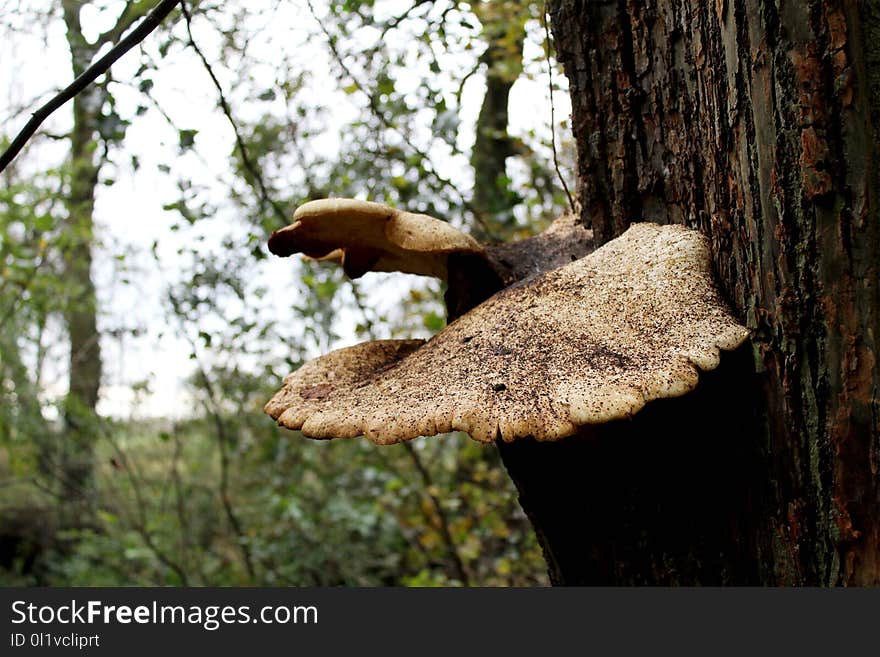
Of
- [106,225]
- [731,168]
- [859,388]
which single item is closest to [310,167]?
[106,225]

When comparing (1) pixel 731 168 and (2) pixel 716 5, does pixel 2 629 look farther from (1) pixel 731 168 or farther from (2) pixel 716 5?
(2) pixel 716 5

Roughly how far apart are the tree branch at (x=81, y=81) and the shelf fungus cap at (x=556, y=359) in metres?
0.78

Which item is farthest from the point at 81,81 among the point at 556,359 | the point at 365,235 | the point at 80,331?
the point at 80,331

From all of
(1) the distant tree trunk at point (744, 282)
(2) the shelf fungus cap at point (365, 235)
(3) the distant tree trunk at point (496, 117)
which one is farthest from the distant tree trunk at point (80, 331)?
(1) the distant tree trunk at point (744, 282)

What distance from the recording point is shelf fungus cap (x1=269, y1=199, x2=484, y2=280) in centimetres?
162

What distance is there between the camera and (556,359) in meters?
1.29

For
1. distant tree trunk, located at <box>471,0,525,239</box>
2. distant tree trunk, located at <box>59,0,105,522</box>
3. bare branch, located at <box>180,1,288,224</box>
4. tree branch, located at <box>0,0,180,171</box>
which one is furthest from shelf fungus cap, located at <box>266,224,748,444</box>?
distant tree trunk, located at <box>59,0,105,522</box>

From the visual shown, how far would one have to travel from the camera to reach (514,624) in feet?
4.53

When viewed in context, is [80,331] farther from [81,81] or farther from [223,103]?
[81,81]

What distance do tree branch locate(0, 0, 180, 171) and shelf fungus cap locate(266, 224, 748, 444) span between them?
0.78m

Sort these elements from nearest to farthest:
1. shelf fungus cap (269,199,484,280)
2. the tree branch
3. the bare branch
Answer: the tree branch
shelf fungus cap (269,199,484,280)
the bare branch

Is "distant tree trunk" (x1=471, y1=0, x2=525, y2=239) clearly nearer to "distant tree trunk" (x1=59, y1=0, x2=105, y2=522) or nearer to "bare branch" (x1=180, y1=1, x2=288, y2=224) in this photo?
"bare branch" (x1=180, y1=1, x2=288, y2=224)

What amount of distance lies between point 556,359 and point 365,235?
0.72m

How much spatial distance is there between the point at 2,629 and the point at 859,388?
2006 mm
